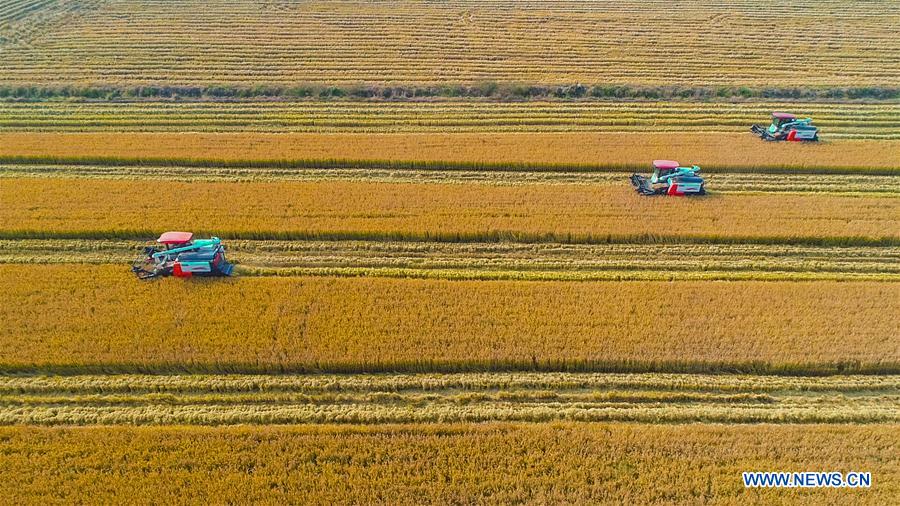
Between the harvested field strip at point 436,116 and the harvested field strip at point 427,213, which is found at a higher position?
the harvested field strip at point 436,116

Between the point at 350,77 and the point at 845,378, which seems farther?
the point at 350,77

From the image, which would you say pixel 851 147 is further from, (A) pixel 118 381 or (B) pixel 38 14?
(B) pixel 38 14

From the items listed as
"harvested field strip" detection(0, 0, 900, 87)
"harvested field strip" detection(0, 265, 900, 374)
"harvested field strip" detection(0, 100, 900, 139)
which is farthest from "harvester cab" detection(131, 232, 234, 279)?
"harvested field strip" detection(0, 0, 900, 87)

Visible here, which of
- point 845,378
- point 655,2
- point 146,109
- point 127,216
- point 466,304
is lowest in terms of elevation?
point 845,378

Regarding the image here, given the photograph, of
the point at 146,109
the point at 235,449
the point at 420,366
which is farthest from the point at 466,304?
the point at 146,109

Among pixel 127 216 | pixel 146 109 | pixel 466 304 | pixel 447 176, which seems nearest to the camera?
pixel 466 304

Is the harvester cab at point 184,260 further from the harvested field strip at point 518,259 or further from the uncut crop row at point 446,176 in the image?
the uncut crop row at point 446,176

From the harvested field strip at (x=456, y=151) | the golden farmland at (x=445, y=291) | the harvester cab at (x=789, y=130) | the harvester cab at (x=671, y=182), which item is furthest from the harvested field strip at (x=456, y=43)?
the harvester cab at (x=671, y=182)

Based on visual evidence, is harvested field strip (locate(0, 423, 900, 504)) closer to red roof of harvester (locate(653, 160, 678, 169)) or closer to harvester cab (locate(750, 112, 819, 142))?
red roof of harvester (locate(653, 160, 678, 169))
